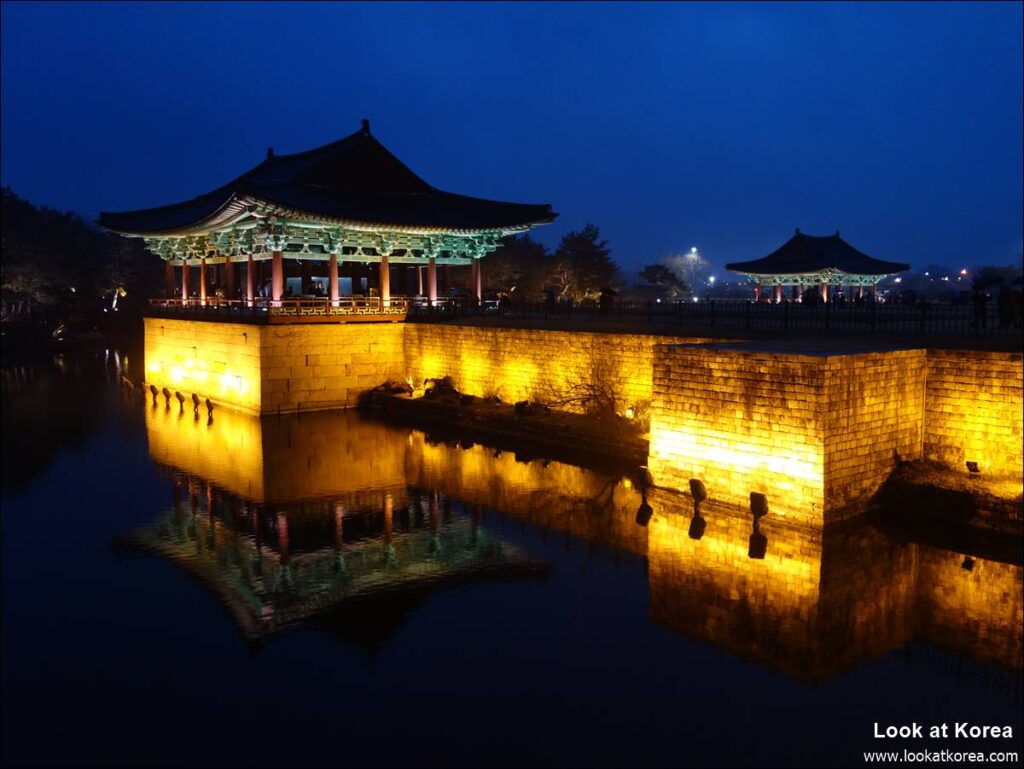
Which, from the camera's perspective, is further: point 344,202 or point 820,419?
point 344,202

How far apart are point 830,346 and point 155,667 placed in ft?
43.3

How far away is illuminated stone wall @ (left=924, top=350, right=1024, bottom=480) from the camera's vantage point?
1409 centimetres

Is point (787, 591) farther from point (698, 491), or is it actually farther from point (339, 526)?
point (339, 526)

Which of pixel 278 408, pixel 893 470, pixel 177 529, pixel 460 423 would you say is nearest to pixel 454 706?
pixel 177 529

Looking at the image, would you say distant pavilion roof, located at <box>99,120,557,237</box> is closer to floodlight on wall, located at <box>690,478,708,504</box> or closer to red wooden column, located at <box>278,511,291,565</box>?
red wooden column, located at <box>278,511,291,565</box>

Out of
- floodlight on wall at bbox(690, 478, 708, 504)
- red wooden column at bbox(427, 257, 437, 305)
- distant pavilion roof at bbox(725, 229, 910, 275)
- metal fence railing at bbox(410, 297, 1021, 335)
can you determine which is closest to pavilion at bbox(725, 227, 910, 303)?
distant pavilion roof at bbox(725, 229, 910, 275)

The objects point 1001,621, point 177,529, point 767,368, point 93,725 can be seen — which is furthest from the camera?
point 177,529

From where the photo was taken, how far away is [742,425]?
48.5 ft

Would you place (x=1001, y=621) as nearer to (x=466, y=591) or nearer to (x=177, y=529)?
(x=466, y=591)

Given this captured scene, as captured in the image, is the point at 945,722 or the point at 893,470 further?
the point at 893,470

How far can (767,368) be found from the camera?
1437cm

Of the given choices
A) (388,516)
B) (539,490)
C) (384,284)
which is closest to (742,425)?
(539,490)

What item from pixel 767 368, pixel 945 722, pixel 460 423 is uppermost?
pixel 767 368

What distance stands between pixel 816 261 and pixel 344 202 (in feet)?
77.8
